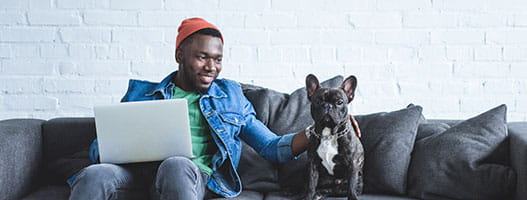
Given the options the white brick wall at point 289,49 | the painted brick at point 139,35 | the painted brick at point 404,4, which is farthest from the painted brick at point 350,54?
the painted brick at point 139,35

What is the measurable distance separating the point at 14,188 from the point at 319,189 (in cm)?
129

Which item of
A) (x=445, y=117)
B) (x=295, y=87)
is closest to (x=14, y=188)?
(x=295, y=87)

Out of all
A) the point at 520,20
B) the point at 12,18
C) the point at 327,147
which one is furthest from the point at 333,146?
the point at 12,18

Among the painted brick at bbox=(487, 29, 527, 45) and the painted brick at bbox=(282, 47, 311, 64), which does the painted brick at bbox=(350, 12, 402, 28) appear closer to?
the painted brick at bbox=(282, 47, 311, 64)

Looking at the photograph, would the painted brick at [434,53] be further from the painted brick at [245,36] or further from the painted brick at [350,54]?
the painted brick at [245,36]

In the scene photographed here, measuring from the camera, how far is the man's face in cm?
234

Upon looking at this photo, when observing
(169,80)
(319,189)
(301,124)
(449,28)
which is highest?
(449,28)

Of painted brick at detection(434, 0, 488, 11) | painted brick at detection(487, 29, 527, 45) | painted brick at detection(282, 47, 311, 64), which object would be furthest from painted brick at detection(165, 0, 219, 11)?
painted brick at detection(487, 29, 527, 45)

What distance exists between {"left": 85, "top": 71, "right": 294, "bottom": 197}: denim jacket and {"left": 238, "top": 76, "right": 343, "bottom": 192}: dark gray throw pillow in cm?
7

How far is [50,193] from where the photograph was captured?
231 centimetres

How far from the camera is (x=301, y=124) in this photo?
2.44 meters

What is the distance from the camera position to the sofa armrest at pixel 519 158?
1963mm

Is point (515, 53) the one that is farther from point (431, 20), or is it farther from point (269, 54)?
point (269, 54)

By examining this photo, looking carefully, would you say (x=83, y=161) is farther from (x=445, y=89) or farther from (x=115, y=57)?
(x=445, y=89)
